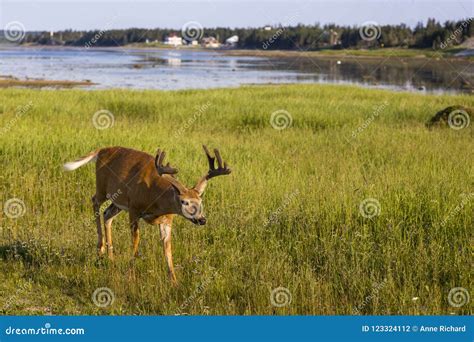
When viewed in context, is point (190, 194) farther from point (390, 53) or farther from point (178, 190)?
point (390, 53)

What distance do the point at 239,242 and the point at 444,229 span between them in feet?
8.88

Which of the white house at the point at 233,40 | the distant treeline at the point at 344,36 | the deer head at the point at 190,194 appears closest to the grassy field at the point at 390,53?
the distant treeline at the point at 344,36

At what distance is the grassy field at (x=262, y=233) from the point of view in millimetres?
6445

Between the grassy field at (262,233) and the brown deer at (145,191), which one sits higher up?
the brown deer at (145,191)

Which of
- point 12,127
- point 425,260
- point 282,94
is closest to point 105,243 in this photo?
point 425,260

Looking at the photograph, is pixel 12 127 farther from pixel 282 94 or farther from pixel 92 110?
pixel 282 94

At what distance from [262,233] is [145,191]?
6.95 ft

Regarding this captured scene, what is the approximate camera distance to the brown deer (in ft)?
19.6

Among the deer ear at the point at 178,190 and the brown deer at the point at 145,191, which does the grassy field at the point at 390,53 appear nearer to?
the brown deer at the point at 145,191

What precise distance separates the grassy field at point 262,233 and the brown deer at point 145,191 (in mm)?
468

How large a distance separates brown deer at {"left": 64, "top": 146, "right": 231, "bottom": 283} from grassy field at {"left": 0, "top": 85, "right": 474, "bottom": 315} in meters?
0.47

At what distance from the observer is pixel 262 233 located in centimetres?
823

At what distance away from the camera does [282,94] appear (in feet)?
94.4

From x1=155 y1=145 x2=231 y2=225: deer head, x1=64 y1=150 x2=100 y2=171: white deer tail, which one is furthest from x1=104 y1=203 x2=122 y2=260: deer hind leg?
x1=155 y1=145 x2=231 y2=225: deer head
